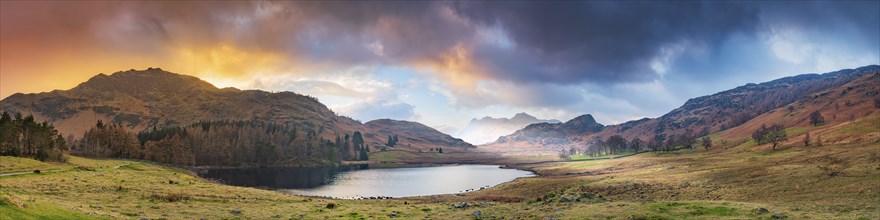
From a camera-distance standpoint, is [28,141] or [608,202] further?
[28,141]

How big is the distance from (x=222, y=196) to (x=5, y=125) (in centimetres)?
10310

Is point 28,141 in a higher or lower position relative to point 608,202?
higher

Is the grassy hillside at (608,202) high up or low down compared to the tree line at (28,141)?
down

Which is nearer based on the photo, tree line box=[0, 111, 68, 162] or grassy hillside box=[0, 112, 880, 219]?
grassy hillside box=[0, 112, 880, 219]

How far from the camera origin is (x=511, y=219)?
41.9 meters

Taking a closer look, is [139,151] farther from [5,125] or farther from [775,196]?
[775,196]

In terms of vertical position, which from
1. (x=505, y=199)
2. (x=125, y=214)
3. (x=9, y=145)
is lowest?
(x=505, y=199)

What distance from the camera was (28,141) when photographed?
124000mm

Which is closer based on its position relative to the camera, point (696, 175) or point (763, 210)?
point (763, 210)

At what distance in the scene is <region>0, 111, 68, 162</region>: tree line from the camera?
4574 inches

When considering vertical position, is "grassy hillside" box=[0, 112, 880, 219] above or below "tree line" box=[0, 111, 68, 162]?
below

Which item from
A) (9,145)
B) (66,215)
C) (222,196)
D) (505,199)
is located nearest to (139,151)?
(9,145)

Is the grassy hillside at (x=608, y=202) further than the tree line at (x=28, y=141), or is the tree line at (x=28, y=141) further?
the tree line at (x=28, y=141)

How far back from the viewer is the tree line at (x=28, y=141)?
116m
